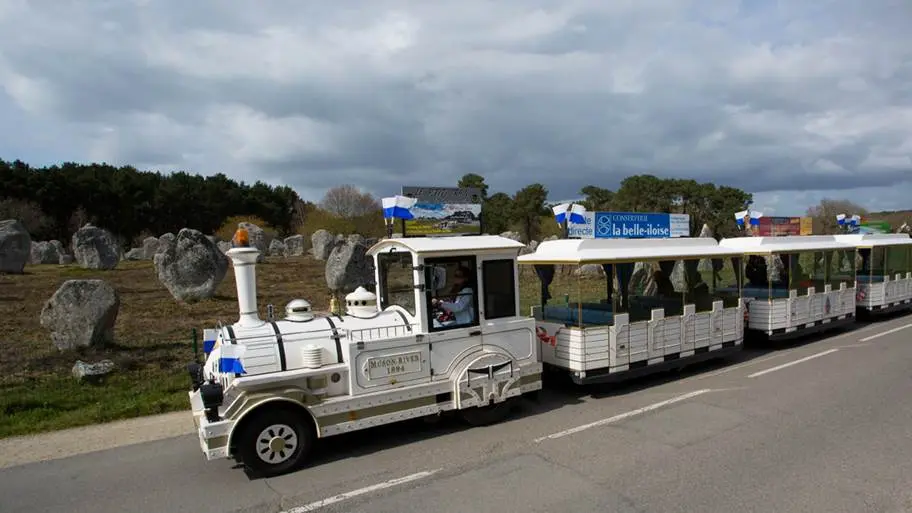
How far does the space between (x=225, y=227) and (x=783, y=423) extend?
55694 mm

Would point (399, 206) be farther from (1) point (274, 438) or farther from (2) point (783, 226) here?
(2) point (783, 226)

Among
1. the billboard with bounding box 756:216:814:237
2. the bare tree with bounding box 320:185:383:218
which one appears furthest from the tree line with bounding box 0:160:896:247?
the billboard with bounding box 756:216:814:237

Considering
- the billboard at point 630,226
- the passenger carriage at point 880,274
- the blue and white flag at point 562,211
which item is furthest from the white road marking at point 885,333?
the blue and white flag at point 562,211

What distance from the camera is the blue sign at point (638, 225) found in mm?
9289

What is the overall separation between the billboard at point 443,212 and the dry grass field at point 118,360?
1332 millimetres

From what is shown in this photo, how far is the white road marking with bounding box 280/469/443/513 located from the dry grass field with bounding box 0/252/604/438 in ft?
11.0

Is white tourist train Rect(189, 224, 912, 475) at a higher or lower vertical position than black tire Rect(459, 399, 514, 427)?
higher

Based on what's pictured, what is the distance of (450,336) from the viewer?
685 cm

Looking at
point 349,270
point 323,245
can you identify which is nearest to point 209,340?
point 349,270

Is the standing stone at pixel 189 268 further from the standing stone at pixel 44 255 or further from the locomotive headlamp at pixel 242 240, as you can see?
the standing stone at pixel 44 255

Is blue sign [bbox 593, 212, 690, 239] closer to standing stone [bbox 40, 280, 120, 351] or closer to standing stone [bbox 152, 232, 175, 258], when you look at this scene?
standing stone [bbox 40, 280, 120, 351]

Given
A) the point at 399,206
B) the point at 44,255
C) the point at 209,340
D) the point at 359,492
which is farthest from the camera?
the point at 44,255

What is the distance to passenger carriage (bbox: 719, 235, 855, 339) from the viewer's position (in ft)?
38.5

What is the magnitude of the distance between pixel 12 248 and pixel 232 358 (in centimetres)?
2694
